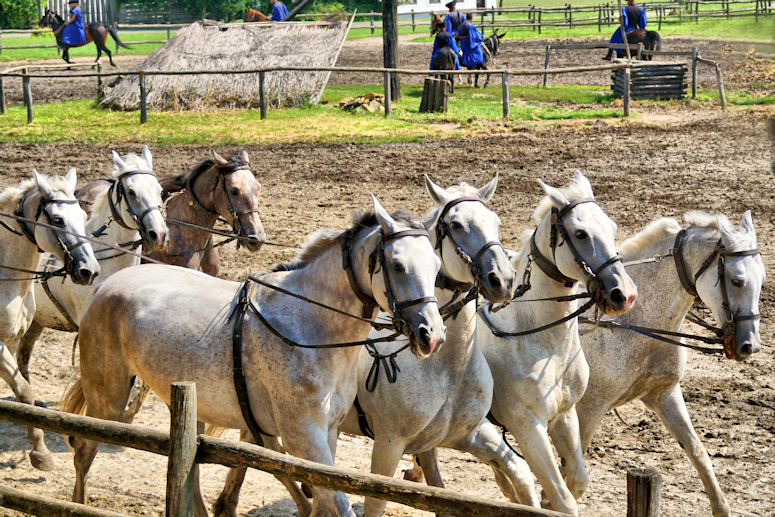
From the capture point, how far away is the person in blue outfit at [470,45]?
970 inches

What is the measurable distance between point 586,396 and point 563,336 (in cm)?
65

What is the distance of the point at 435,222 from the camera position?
15.2ft

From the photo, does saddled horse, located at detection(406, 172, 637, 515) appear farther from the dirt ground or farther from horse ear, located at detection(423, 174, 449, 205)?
the dirt ground

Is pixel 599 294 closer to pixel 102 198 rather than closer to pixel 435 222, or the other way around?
pixel 435 222

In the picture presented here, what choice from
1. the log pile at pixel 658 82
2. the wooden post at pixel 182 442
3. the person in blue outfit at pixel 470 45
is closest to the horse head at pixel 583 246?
the wooden post at pixel 182 442

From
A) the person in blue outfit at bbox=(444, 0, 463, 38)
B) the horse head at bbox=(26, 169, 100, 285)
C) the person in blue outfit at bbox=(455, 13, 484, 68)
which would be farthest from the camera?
the person in blue outfit at bbox=(455, 13, 484, 68)

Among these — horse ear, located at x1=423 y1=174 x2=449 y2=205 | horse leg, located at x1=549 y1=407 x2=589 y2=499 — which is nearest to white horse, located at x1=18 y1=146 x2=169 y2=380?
horse ear, located at x1=423 y1=174 x2=449 y2=205

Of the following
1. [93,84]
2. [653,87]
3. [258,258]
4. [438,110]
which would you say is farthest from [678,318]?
[93,84]

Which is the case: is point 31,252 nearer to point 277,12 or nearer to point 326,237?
point 326,237

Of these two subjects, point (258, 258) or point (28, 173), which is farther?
point (28, 173)

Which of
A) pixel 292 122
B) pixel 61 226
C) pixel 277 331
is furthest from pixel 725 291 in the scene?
pixel 292 122

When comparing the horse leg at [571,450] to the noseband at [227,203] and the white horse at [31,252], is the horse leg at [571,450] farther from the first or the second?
the noseband at [227,203]

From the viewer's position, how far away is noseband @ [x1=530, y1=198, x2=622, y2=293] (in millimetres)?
4508

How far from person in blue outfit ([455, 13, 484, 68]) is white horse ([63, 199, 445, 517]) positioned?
20816 millimetres
